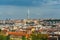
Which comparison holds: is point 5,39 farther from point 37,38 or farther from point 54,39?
point 54,39

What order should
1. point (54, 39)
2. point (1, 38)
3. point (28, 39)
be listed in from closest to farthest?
point (1, 38) < point (28, 39) < point (54, 39)

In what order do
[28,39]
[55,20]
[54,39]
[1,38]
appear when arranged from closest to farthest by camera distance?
[1,38], [28,39], [54,39], [55,20]

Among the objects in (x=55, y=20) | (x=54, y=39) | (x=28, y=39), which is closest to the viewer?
(x=28, y=39)

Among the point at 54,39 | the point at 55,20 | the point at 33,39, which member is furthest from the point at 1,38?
the point at 55,20

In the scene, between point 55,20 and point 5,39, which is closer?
point 5,39

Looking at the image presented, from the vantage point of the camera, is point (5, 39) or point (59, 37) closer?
point (5, 39)

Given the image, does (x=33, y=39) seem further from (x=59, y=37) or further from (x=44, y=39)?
(x=59, y=37)

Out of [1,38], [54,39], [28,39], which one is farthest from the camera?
[54,39]

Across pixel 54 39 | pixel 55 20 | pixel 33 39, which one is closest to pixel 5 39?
pixel 33 39
